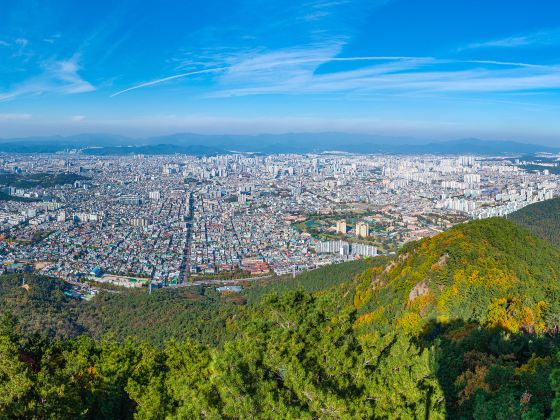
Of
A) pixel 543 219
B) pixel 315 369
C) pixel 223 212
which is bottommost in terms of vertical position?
pixel 223 212

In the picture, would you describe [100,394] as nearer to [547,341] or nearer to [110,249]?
[547,341]

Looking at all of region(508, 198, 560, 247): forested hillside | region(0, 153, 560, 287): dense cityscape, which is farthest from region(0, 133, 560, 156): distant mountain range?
region(508, 198, 560, 247): forested hillside

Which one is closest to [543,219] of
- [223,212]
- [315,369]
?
[223,212]

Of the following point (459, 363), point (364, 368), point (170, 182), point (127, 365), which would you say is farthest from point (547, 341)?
point (170, 182)

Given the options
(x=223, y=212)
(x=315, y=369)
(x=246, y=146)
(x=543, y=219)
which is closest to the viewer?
(x=315, y=369)

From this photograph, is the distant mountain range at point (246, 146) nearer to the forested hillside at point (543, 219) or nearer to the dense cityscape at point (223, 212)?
the dense cityscape at point (223, 212)

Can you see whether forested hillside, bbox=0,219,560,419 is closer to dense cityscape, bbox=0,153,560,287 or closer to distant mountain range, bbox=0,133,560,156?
dense cityscape, bbox=0,153,560,287

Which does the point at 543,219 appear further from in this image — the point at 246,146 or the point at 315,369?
the point at 246,146

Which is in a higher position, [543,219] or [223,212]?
[543,219]

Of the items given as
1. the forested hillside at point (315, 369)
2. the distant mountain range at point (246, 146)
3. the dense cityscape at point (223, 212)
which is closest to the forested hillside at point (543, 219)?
the dense cityscape at point (223, 212)
